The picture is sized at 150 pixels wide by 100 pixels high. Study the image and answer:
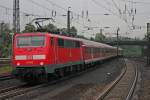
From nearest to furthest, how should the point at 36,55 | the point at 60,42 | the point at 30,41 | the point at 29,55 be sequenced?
the point at 36,55 < the point at 29,55 < the point at 30,41 < the point at 60,42

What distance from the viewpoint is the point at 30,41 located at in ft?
66.1

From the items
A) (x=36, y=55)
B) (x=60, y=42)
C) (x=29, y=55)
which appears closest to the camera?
(x=36, y=55)

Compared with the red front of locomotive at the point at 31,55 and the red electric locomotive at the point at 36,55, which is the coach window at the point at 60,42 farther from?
the red front of locomotive at the point at 31,55

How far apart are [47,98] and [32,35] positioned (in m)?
6.25

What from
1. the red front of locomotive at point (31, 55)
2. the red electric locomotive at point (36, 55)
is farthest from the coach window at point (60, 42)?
the red front of locomotive at point (31, 55)

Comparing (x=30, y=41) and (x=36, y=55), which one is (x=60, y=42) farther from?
(x=36, y=55)

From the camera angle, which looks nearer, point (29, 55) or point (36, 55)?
point (36, 55)

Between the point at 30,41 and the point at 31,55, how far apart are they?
3.02ft

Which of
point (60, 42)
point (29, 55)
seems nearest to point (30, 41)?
point (29, 55)

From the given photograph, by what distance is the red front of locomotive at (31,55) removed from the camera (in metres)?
19.4

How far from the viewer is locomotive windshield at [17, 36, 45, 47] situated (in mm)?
19953

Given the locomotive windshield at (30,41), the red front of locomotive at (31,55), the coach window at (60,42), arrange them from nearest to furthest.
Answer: the red front of locomotive at (31,55) → the locomotive windshield at (30,41) → the coach window at (60,42)

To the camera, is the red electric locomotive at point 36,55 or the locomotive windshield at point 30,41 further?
the locomotive windshield at point 30,41

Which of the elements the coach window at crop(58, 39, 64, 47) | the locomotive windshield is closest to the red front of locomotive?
the locomotive windshield
